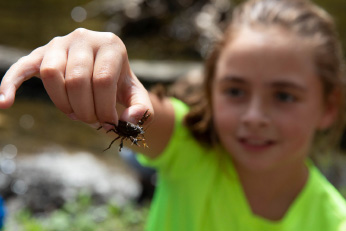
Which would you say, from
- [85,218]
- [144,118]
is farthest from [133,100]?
[85,218]

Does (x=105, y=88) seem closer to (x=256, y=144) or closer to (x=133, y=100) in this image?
(x=133, y=100)

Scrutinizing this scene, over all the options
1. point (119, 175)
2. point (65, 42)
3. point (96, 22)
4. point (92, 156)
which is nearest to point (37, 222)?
point (119, 175)

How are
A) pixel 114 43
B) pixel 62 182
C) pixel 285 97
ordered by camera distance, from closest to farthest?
pixel 114 43
pixel 285 97
pixel 62 182

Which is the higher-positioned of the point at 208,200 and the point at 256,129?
the point at 256,129

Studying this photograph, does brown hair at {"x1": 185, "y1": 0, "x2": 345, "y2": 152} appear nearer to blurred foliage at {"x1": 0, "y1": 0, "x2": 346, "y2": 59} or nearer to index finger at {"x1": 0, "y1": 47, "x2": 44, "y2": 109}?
index finger at {"x1": 0, "y1": 47, "x2": 44, "y2": 109}

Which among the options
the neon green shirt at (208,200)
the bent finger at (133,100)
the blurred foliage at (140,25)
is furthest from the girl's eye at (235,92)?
the blurred foliage at (140,25)

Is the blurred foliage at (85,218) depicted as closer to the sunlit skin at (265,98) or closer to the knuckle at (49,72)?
the sunlit skin at (265,98)
